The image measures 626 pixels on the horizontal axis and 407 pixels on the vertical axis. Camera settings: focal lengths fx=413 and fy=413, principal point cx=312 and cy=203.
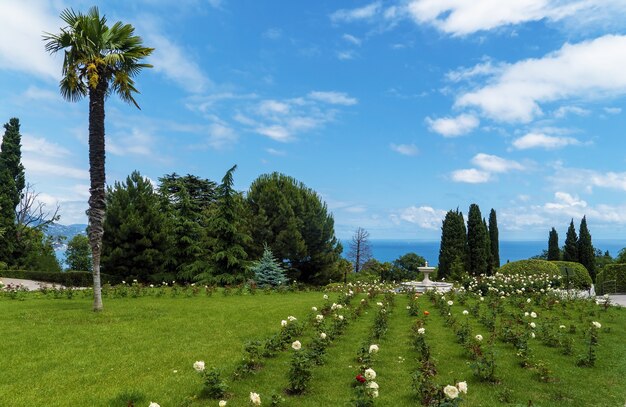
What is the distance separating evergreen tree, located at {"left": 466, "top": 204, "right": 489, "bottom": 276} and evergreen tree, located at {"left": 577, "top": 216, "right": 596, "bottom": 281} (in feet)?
32.6

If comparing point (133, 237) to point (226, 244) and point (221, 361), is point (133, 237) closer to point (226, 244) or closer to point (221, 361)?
point (226, 244)

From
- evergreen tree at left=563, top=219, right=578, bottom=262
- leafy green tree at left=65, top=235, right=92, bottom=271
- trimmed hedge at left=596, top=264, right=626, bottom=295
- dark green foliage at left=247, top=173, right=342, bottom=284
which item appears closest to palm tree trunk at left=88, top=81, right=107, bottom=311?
dark green foliage at left=247, top=173, right=342, bottom=284

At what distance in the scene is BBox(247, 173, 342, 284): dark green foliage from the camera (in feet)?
90.1

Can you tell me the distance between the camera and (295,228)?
1073 inches

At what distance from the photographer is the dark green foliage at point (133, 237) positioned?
2364cm

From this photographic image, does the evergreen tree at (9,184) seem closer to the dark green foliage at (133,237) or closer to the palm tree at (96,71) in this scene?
the dark green foliage at (133,237)

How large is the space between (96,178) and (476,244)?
25692 millimetres

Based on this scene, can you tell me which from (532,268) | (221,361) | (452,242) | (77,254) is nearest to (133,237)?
(77,254)

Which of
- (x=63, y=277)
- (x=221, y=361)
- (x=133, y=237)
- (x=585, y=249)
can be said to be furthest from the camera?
(x=585, y=249)

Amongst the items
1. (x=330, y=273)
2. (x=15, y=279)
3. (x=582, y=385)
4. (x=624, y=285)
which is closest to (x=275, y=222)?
(x=330, y=273)

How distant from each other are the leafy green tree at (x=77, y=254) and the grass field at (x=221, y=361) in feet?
96.0

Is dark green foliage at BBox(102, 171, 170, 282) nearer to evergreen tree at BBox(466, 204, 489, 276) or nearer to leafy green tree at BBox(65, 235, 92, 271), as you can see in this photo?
leafy green tree at BBox(65, 235, 92, 271)

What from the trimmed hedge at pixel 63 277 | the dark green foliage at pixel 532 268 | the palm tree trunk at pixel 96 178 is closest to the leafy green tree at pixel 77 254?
the trimmed hedge at pixel 63 277

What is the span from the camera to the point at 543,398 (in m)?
5.48
